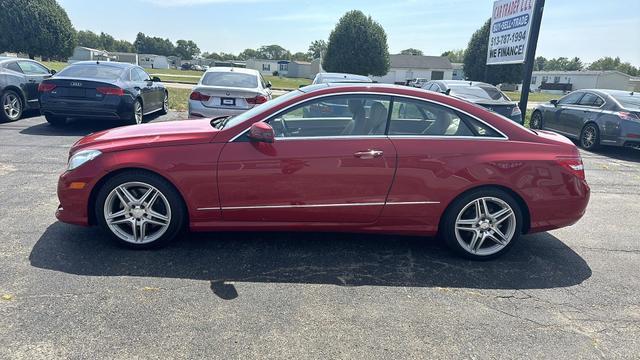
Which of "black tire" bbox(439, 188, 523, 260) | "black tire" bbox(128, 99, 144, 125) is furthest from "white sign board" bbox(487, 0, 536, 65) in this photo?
"black tire" bbox(128, 99, 144, 125)

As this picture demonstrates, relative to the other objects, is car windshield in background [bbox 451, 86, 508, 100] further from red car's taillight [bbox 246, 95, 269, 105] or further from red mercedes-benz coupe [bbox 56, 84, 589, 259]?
red mercedes-benz coupe [bbox 56, 84, 589, 259]

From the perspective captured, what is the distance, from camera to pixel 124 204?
12.1 ft

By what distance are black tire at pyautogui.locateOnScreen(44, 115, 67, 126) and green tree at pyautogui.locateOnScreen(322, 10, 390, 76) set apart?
33.5 meters

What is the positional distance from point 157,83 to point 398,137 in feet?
32.2

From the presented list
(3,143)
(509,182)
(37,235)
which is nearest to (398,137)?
(509,182)

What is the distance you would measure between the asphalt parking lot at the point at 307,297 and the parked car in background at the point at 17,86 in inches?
250

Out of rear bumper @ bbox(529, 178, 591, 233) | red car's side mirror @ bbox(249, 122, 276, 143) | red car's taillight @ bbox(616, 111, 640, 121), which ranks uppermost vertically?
red car's taillight @ bbox(616, 111, 640, 121)

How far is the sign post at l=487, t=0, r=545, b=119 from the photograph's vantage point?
11227mm

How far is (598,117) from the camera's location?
1018cm

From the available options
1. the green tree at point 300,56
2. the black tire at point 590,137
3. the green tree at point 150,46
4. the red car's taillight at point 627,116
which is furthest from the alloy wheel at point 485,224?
the green tree at point 300,56

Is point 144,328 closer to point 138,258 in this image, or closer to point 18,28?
point 138,258

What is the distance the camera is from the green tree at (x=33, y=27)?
35344 mm

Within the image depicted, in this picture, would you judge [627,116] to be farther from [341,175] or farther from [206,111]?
[206,111]

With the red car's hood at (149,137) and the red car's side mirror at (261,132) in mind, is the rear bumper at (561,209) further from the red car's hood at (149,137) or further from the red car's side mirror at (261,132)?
the red car's hood at (149,137)
